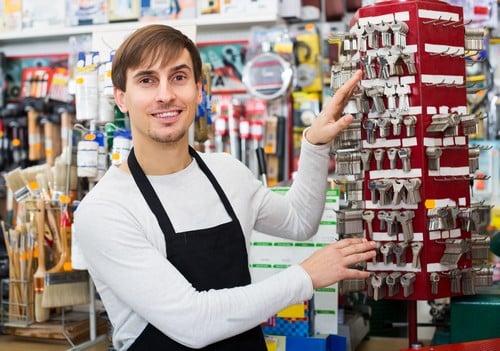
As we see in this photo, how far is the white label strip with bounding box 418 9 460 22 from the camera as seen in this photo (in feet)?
8.62

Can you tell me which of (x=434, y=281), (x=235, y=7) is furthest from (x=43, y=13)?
(x=434, y=281)

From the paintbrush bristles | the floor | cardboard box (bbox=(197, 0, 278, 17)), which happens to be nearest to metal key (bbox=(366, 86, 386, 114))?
the floor

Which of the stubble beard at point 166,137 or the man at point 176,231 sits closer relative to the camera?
the man at point 176,231

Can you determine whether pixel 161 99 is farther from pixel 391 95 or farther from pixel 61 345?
pixel 61 345

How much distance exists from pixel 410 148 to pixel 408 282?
0.53m

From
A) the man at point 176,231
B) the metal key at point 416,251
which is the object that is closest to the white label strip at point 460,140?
the metal key at point 416,251

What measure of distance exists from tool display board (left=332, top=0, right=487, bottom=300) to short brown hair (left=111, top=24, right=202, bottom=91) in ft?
2.98

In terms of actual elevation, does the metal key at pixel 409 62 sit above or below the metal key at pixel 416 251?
above

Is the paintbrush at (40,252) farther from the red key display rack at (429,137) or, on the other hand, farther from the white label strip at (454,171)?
the white label strip at (454,171)

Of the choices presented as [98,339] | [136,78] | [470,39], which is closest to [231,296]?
[136,78]

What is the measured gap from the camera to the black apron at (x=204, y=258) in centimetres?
188

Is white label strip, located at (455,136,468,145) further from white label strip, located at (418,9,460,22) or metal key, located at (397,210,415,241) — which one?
white label strip, located at (418,9,460,22)

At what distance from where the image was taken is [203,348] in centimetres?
189

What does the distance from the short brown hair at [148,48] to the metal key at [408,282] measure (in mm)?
1323
